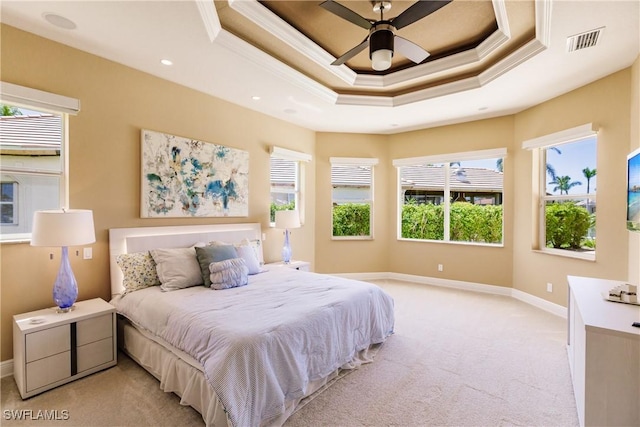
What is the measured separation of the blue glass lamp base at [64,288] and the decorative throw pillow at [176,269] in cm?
67

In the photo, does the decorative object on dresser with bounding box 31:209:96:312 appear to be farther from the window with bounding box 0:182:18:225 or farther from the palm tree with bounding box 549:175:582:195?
the palm tree with bounding box 549:175:582:195

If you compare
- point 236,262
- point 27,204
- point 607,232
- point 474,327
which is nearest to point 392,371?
point 474,327

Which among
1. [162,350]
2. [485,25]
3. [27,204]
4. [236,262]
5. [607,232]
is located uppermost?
[485,25]

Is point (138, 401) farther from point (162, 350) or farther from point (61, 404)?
point (61, 404)

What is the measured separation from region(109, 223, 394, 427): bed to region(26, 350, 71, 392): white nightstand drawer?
18.1 inches

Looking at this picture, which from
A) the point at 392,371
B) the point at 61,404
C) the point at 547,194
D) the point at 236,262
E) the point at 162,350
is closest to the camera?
the point at 61,404

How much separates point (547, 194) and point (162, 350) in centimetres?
510

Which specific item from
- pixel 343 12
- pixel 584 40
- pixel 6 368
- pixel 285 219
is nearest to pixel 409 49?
pixel 343 12

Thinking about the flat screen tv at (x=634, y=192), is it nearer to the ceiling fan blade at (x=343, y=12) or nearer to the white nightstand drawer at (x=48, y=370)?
the ceiling fan blade at (x=343, y=12)

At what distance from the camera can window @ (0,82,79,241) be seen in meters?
2.53

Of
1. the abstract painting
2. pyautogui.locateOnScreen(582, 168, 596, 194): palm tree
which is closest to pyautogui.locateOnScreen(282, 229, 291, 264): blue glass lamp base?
the abstract painting

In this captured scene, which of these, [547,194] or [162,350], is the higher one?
[547,194]

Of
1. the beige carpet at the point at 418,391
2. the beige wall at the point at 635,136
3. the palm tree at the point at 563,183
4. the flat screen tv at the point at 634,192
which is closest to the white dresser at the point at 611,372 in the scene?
the beige carpet at the point at 418,391

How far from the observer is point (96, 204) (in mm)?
2961
